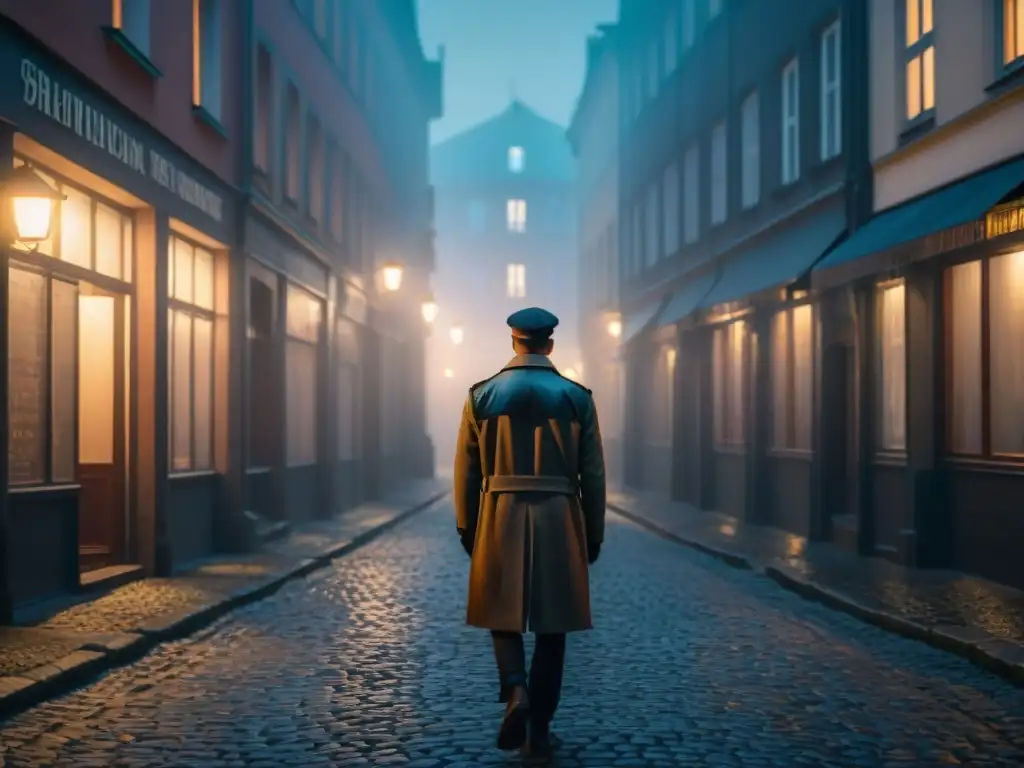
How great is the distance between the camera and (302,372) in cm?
2217

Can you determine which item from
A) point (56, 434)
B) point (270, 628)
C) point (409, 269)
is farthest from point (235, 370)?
point (409, 269)

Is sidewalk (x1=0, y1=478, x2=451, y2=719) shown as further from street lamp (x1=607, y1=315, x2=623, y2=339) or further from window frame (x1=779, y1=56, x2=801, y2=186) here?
street lamp (x1=607, y1=315, x2=623, y2=339)

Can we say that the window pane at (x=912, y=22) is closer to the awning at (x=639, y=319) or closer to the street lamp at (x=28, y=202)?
the street lamp at (x=28, y=202)

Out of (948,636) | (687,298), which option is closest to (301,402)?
(687,298)

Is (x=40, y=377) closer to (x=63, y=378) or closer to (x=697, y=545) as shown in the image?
(x=63, y=378)

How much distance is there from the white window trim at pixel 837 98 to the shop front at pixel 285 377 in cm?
720

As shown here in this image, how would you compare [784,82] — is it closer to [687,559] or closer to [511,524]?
[687,559]

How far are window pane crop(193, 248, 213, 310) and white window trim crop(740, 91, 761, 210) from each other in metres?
8.65

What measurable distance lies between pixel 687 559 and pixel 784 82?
7638mm

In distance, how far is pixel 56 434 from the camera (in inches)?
452

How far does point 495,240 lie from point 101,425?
58.2 m

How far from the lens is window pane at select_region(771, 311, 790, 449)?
19.8 metres

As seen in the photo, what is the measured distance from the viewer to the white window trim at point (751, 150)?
21438mm

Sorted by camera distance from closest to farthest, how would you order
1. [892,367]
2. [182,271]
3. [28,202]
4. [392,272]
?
[28,202], [182,271], [892,367], [392,272]
